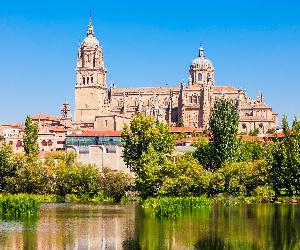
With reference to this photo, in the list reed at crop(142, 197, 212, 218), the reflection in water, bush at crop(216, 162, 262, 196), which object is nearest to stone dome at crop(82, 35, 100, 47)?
bush at crop(216, 162, 262, 196)

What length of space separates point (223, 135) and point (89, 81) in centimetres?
6640

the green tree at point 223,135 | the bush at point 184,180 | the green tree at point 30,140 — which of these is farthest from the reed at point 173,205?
the green tree at point 30,140

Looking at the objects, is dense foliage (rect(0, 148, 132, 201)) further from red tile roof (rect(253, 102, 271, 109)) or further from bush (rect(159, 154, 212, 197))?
red tile roof (rect(253, 102, 271, 109))

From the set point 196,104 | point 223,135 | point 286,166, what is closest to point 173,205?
point 286,166

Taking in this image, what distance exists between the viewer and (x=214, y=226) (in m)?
36.7

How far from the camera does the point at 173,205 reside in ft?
148

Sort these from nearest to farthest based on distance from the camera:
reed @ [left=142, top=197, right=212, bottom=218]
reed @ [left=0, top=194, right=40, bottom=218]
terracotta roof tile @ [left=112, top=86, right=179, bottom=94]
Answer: reed @ [left=142, top=197, right=212, bottom=218], reed @ [left=0, top=194, right=40, bottom=218], terracotta roof tile @ [left=112, top=86, right=179, bottom=94]

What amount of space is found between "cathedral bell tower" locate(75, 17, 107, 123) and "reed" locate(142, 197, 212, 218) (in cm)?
7449

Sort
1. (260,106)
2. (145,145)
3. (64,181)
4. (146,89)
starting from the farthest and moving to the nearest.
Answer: (146,89), (260,106), (145,145), (64,181)

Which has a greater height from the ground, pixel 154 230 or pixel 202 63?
pixel 202 63

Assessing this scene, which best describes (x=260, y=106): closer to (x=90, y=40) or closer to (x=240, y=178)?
(x=90, y=40)

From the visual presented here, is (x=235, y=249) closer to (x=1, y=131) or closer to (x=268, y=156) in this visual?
(x=268, y=156)

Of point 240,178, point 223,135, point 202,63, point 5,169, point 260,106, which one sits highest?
point 202,63

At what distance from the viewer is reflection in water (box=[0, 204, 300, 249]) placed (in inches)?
1172
